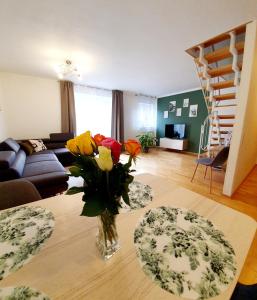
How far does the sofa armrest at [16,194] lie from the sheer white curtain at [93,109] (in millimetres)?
3831

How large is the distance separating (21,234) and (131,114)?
5852 mm

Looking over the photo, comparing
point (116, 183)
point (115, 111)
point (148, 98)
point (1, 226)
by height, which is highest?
point (148, 98)

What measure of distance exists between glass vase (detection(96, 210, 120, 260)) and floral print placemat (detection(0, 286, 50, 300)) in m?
0.20

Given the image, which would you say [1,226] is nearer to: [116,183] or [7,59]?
[116,183]

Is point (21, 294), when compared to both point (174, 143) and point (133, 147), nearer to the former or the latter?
point (133, 147)

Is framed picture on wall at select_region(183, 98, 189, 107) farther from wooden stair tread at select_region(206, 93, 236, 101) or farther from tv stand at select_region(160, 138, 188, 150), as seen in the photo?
wooden stair tread at select_region(206, 93, 236, 101)

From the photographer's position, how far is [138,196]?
0.97 meters

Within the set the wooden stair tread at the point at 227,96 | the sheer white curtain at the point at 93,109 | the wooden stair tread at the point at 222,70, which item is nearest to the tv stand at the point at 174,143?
the sheer white curtain at the point at 93,109

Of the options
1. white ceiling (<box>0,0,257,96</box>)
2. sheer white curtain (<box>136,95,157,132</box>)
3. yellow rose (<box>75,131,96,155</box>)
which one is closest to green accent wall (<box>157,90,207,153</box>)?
sheer white curtain (<box>136,95,157,132</box>)

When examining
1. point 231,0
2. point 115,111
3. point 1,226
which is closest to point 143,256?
point 1,226

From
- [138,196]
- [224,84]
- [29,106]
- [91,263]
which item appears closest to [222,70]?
[224,84]

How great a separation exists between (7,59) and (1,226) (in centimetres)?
367

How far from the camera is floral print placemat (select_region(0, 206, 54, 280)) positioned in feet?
1.74

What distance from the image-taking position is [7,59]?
3.00 meters
